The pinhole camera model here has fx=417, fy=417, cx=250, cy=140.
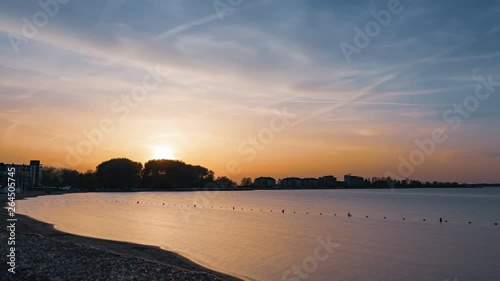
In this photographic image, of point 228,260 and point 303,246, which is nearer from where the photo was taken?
point 228,260

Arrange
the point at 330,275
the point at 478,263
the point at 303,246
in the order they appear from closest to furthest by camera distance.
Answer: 1. the point at 330,275
2. the point at 478,263
3. the point at 303,246

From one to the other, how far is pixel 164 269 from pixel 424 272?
20367 mm

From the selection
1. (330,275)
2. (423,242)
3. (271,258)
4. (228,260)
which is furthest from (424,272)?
(423,242)

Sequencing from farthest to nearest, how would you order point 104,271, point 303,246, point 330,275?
1. point 303,246
2. point 330,275
3. point 104,271

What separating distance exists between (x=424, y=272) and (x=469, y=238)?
28.4 meters

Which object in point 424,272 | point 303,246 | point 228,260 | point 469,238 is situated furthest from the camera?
point 469,238

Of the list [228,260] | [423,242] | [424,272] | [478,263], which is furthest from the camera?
[423,242]

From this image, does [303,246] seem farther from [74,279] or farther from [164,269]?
[74,279]

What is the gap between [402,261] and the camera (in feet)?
119

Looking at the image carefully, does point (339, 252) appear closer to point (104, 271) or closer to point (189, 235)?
point (189, 235)

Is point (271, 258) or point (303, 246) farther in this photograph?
point (303, 246)

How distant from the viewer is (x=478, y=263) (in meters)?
36.8

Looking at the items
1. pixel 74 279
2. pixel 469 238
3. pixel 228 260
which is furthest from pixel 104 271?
pixel 469 238

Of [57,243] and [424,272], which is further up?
[57,243]
